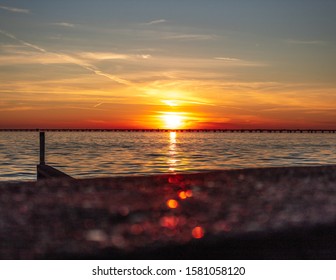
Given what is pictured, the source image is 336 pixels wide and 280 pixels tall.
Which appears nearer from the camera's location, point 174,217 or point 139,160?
point 174,217

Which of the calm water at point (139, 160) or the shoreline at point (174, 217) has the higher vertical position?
the shoreline at point (174, 217)

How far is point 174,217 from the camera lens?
16.6 feet

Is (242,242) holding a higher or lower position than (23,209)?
lower

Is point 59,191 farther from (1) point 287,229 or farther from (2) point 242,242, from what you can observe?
(1) point 287,229

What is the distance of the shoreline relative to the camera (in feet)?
15.3

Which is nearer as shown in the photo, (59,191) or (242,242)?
(59,191)

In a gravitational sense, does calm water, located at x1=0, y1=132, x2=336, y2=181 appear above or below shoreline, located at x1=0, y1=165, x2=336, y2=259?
below

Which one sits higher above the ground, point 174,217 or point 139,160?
point 174,217

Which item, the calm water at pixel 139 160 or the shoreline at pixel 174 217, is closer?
the shoreline at pixel 174 217

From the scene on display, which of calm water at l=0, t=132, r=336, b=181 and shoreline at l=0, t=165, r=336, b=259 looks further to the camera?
calm water at l=0, t=132, r=336, b=181

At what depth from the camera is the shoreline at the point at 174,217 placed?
15.3 feet

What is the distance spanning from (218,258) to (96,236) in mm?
1208
